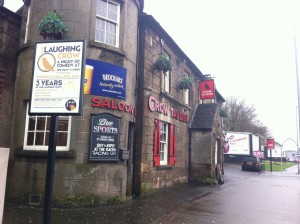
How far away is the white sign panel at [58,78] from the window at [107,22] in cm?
546

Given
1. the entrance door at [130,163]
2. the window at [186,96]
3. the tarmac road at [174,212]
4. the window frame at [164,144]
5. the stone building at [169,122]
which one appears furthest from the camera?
the window at [186,96]

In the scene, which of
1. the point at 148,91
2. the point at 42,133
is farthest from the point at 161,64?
the point at 42,133

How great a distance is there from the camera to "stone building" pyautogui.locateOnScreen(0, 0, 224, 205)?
923cm

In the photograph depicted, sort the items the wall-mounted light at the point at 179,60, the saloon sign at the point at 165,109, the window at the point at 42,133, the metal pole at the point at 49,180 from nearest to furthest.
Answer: the metal pole at the point at 49,180
the window at the point at 42,133
the saloon sign at the point at 165,109
the wall-mounted light at the point at 179,60

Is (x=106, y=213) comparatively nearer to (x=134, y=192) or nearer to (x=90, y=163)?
(x=90, y=163)

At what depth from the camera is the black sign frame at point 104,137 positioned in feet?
31.0

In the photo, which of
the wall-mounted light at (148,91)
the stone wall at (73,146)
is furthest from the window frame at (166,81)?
the stone wall at (73,146)

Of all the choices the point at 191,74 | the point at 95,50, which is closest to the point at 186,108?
the point at 191,74

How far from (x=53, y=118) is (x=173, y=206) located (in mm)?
6411

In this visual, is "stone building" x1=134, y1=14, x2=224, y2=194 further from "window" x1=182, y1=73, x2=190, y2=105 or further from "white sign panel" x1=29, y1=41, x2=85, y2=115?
"white sign panel" x1=29, y1=41, x2=85, y2=115

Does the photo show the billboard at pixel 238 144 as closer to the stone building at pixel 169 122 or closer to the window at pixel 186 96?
Result: the stone building at pixel 169 122

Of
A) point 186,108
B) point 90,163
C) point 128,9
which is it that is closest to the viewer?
point 90,163

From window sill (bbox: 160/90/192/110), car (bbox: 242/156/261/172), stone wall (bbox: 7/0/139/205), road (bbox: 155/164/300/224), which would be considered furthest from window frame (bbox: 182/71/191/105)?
car (bbox: 242/156/261/172)

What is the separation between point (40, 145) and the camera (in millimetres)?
9578
